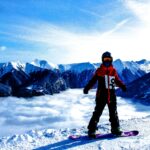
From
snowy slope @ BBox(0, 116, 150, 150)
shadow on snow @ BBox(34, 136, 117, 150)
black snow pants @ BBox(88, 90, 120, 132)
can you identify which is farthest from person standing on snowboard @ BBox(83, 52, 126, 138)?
snowy slope @ BBox(0, 116, 150, 150)

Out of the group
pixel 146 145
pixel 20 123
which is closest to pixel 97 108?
pixel 146 145

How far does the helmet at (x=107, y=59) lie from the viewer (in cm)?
1066

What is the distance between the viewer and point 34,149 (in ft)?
32.6

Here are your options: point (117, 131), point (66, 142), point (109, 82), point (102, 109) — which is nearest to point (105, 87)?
point (109, 82)

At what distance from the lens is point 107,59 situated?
1066 cm

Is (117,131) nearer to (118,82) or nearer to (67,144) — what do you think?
(118,82)

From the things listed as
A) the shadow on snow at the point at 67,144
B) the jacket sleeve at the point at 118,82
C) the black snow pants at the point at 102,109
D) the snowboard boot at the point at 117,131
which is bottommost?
the shadow on snow at the point at 67,144

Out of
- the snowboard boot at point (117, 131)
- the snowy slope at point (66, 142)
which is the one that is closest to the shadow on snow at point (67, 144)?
the snowy slope at point (66, 142)

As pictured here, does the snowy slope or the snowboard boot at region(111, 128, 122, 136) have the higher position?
the snowboard boot at region(111, 128, 122, 136)

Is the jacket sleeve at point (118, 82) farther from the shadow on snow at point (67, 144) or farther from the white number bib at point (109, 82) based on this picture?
the shadow on snow at point (67, 144)

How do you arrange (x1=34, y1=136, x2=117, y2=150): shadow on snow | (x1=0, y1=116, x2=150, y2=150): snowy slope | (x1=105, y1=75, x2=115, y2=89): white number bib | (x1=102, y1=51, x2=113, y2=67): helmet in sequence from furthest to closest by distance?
(x1=105, y1=75, x2=115, y2=89): white number bib → (x1=102, y1=51, x2=113, y2=67): helmet → (x1=34, y1=136, x2=117, y2=150): shadow on snow → (x1=0, y1=116, x2=150, y2=150): snowy slope

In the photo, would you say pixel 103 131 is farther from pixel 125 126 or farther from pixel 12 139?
pixel 12 139

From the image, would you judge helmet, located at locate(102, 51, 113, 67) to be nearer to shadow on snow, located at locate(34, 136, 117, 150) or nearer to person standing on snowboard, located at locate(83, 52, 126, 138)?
person standing on snowboard, located at locate(83, 52, 126, 138)

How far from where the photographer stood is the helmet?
10664 millimetres
